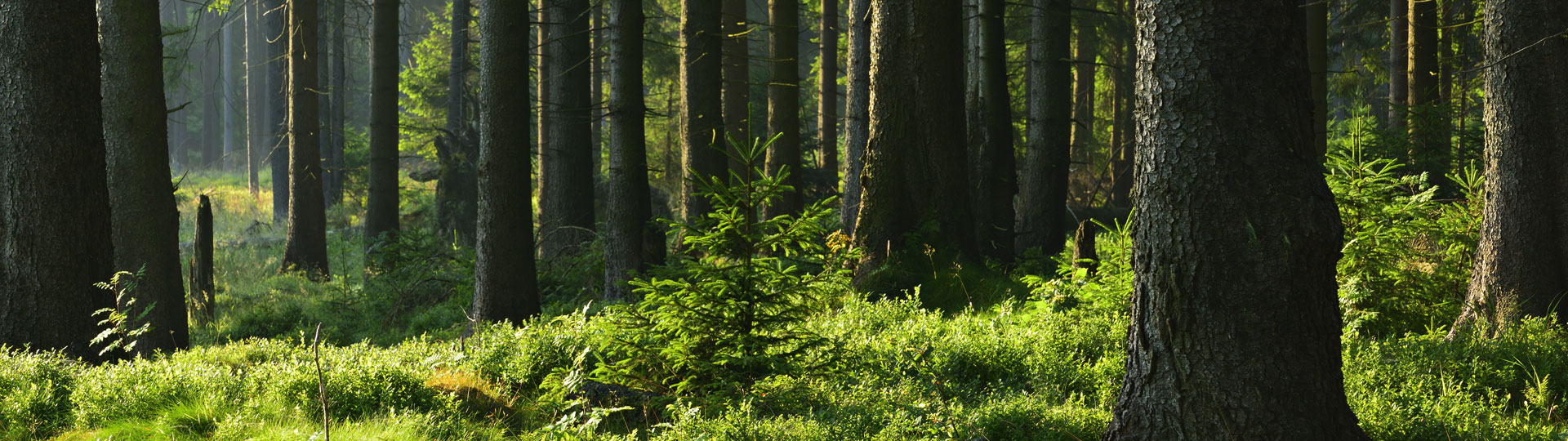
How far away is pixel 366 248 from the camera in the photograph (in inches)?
618

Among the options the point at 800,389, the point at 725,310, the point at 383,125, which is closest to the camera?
the point at 725,310

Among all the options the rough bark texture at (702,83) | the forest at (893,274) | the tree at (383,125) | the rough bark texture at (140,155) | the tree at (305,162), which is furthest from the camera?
the tree at (305,162)

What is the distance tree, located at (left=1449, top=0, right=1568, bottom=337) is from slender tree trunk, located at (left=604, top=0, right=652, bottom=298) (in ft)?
23.2

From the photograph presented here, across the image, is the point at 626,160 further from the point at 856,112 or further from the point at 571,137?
the point at 571,137

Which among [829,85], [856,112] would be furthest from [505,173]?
[829,85]

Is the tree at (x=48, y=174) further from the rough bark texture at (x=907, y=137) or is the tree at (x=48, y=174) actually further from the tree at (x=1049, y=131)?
the tree at (x=1049, y=131)

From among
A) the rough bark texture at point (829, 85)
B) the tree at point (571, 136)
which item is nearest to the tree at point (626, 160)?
the tree at point (571, 136)

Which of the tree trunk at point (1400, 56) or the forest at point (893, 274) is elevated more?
the tree trunk at point (1400, 56)

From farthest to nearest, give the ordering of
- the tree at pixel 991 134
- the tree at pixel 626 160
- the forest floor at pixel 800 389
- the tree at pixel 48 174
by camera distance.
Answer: the tree at pixel 991 134, the tree at pixel 626 160, the tree at pixel 48 174, the forest floor at pixel 800 389

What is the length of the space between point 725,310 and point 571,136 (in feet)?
24.8

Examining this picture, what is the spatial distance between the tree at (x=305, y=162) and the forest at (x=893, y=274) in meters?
3.03

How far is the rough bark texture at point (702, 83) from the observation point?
1172cm

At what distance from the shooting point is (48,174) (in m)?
6.38

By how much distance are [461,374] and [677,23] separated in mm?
25600
